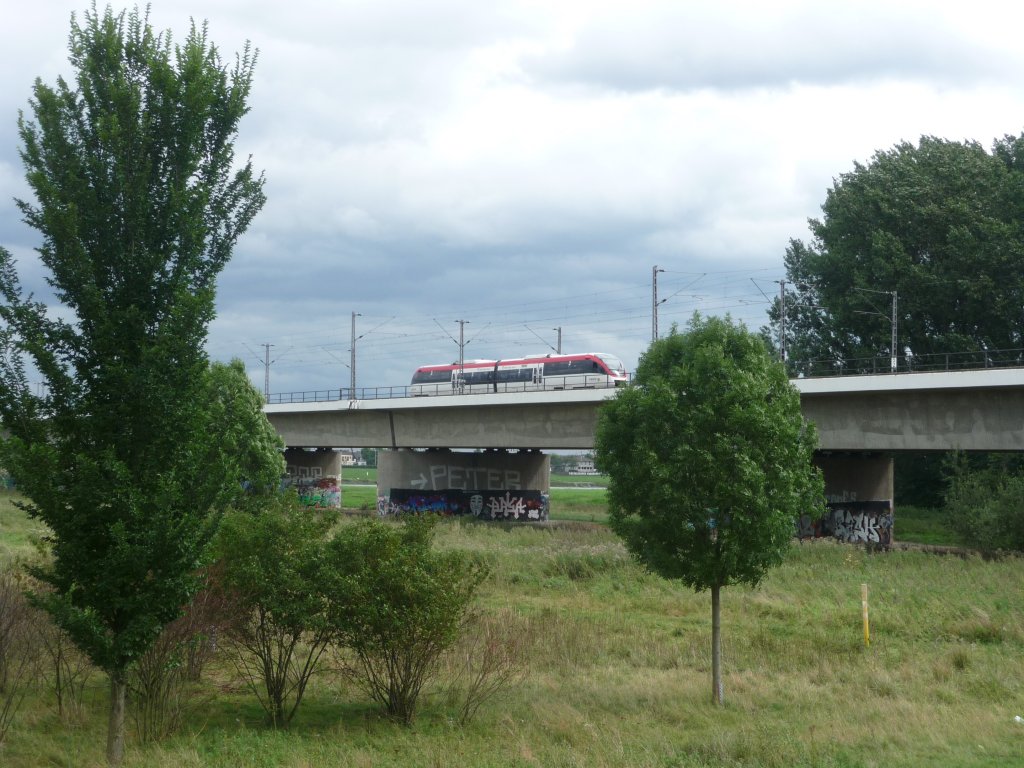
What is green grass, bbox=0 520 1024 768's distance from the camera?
1273 cm

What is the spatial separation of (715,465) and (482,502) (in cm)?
4726

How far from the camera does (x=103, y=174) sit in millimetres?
12133

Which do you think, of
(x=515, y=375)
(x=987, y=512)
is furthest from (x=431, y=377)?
(x=987, y=512)

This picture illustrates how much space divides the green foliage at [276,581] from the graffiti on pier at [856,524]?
1395 inches

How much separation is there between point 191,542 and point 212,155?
16.5 ft

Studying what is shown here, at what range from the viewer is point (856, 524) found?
4666 cm

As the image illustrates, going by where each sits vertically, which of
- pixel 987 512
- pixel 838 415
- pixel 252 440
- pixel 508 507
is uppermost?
pixel 838 415

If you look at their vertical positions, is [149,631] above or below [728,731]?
above

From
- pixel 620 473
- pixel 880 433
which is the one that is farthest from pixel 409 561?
pixel 880 433

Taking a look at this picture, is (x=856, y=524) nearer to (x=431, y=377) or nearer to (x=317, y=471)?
(x=431, y=377)

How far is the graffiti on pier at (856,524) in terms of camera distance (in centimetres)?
4622

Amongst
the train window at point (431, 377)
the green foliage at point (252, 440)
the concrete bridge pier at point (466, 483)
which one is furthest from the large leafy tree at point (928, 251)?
the green foliage at point (252, 440)

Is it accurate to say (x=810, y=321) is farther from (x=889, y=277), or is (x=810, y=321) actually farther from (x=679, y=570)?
(x=679, y=570)

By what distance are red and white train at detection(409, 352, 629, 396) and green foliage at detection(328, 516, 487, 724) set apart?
4309 centimetres
